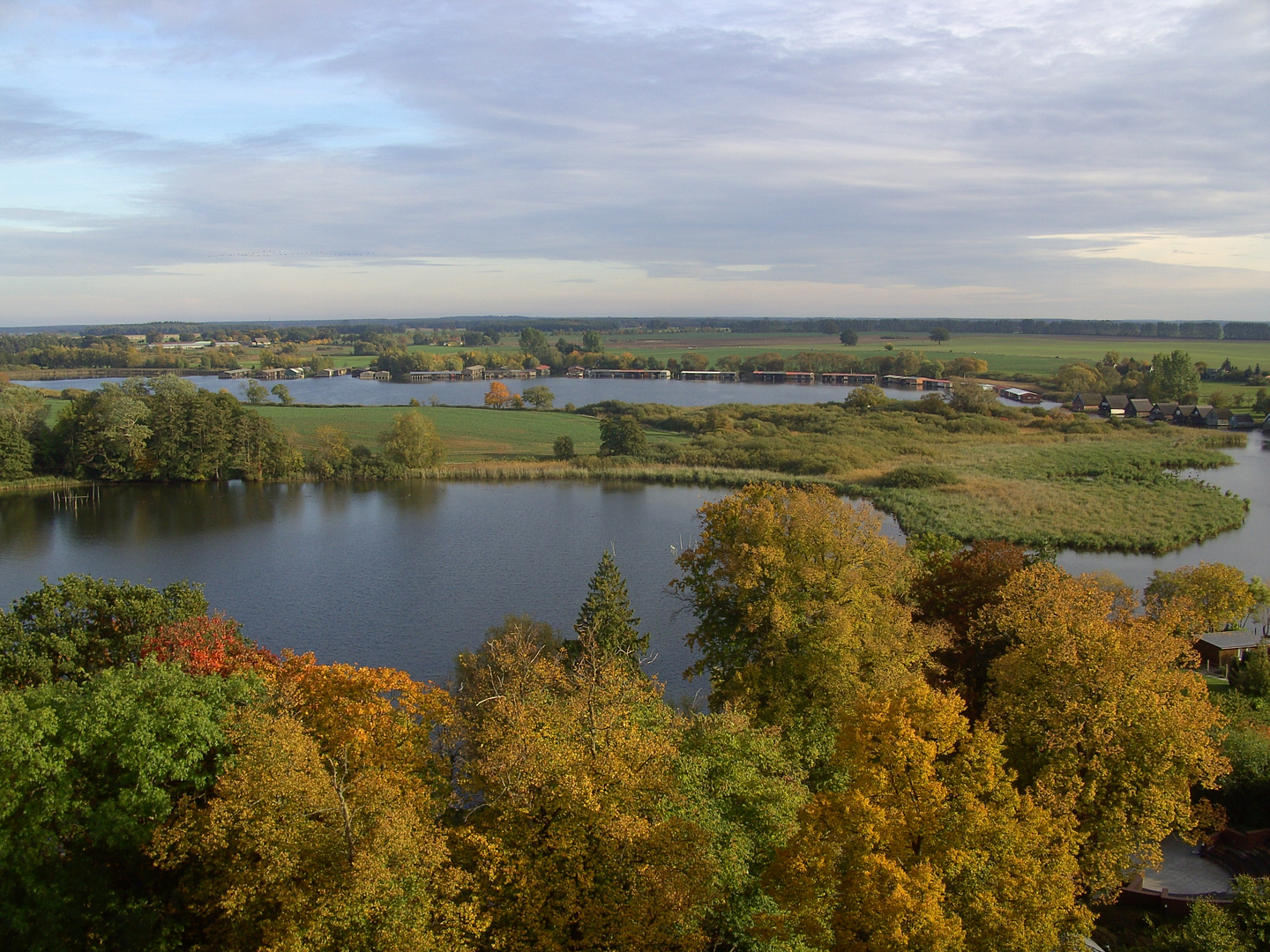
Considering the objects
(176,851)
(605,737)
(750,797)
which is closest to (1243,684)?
(750,797)

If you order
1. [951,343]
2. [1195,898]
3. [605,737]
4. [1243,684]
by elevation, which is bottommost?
[1195,898]

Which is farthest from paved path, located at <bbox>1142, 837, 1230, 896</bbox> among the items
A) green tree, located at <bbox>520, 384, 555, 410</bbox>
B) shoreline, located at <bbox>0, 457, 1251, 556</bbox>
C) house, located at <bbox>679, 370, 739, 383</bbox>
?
house, located at <bbox>679, 370, 739, 383</bbox>

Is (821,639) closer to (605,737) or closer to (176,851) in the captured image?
(605,737)

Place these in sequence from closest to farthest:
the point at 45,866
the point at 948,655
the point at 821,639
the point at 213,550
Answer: the point at 45,866
the point at 821,639
the point at 948,655
the point at 213,550

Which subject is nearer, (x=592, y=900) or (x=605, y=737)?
(x=592, y=900)

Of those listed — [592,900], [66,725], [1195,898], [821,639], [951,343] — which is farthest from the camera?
[951,343]

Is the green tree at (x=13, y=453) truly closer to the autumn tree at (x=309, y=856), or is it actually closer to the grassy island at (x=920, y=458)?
the grassy island at (x=920, y=458)

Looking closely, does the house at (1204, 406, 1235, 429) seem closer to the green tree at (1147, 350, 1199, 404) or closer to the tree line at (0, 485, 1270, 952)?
the green tree at (1147, 350, 1199, 404)

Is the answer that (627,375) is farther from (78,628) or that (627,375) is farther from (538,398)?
(78,628)
